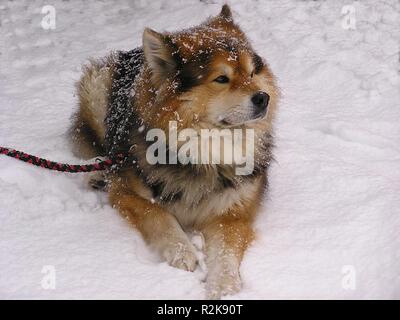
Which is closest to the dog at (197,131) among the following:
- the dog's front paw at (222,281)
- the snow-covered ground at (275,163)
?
the dog's front paw at (222,281)

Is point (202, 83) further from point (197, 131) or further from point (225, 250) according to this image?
point (225, 250)

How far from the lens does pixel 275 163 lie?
391cm

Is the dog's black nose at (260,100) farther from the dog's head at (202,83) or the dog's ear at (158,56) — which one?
the dog's ear at (158,56)

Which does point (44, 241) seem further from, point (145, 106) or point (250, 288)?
point (250, 288)

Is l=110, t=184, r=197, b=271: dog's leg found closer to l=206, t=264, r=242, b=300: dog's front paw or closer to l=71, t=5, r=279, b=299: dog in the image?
l=71, t=5, r=279, b=299: dog

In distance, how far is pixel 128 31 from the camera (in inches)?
238

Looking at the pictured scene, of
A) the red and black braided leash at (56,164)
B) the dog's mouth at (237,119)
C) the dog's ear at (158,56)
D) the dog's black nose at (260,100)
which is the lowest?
the red and black braided leash at (56,164)

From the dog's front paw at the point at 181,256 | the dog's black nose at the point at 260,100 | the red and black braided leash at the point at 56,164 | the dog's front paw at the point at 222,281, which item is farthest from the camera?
the red and black braided leash at the point at 56,164

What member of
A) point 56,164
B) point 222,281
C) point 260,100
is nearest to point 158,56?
point 260,100

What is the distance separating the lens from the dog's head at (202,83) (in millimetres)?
2947

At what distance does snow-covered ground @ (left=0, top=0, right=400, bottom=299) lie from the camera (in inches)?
108

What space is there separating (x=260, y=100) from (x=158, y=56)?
2.07ft
